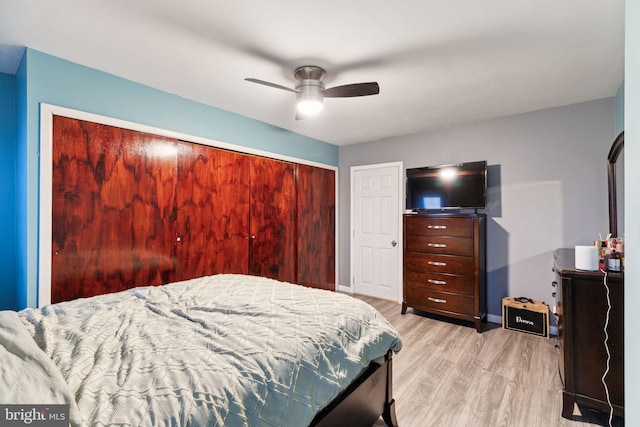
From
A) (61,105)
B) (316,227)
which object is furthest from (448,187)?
(61,105)

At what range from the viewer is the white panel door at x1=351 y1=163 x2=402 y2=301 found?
441cm

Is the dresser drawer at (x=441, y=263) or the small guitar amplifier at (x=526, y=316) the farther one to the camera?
the dresser drawer at (x=441, y=263)

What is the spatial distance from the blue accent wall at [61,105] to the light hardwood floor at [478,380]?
2.75 m

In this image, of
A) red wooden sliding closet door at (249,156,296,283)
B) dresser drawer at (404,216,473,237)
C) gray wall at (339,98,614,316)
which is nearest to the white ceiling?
gray wall at (339,98,614,316)

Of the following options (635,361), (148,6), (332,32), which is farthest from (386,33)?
(635,361)

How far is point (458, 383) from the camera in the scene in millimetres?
2293

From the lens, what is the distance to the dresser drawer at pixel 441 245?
3.33 metres

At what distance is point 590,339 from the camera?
1810mm

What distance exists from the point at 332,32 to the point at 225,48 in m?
0.78

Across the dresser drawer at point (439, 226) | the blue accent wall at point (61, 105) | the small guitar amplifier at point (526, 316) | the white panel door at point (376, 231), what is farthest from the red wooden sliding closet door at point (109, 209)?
the small guitar amplifier at point (526, 316)

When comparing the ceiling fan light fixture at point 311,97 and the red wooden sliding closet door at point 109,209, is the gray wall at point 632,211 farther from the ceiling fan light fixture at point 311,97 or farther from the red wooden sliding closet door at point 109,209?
the red wooden sliding closet door at point 109,209

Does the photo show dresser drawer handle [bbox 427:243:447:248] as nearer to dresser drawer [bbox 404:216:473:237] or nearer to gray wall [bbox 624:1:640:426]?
dresser drawer [bbox 404:216:473:237]

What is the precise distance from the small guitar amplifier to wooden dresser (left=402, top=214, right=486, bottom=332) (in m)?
0.25

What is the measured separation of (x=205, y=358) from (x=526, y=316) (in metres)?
3.39
